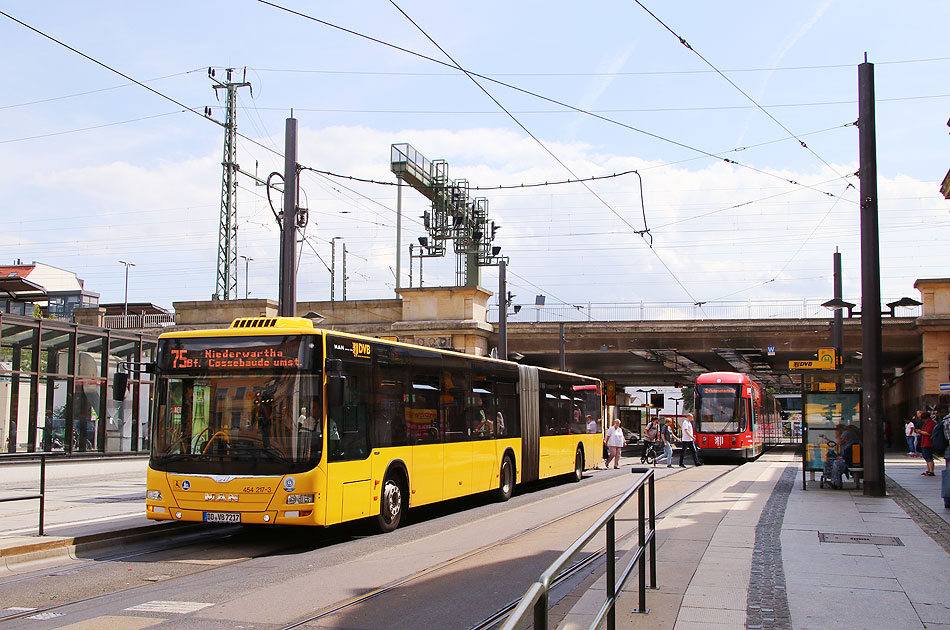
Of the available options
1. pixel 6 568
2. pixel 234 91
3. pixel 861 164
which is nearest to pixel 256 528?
pixel 6 568

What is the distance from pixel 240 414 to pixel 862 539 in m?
7.85

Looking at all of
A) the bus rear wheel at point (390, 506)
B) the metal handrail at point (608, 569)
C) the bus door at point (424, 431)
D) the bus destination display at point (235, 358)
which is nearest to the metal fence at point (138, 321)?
the bus door at point (424, 431)

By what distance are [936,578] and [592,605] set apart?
3.64 m

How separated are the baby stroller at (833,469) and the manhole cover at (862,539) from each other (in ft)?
22.5

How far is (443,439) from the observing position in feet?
51.6

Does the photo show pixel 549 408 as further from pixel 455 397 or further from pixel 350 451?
pixel 350 451

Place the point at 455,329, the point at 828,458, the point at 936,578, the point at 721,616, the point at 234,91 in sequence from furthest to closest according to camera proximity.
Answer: the point at 234,91 < the point at 455,329 < the point at 828,458 < the point at 936,578 < the point at 721,616

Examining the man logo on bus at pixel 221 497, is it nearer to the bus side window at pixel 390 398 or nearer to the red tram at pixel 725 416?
→ the bus side window at pixel 390 398

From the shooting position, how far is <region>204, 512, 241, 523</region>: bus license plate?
11586mm

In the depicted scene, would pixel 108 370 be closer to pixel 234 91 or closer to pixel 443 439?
pixel 443 439

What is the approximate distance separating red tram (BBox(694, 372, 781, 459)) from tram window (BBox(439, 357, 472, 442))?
20320 mm

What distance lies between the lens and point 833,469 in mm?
18469

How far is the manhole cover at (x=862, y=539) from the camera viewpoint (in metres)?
11.2

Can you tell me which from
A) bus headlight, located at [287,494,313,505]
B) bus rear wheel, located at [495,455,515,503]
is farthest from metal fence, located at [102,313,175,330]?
bus headlight, located at [287,494,313,505]
